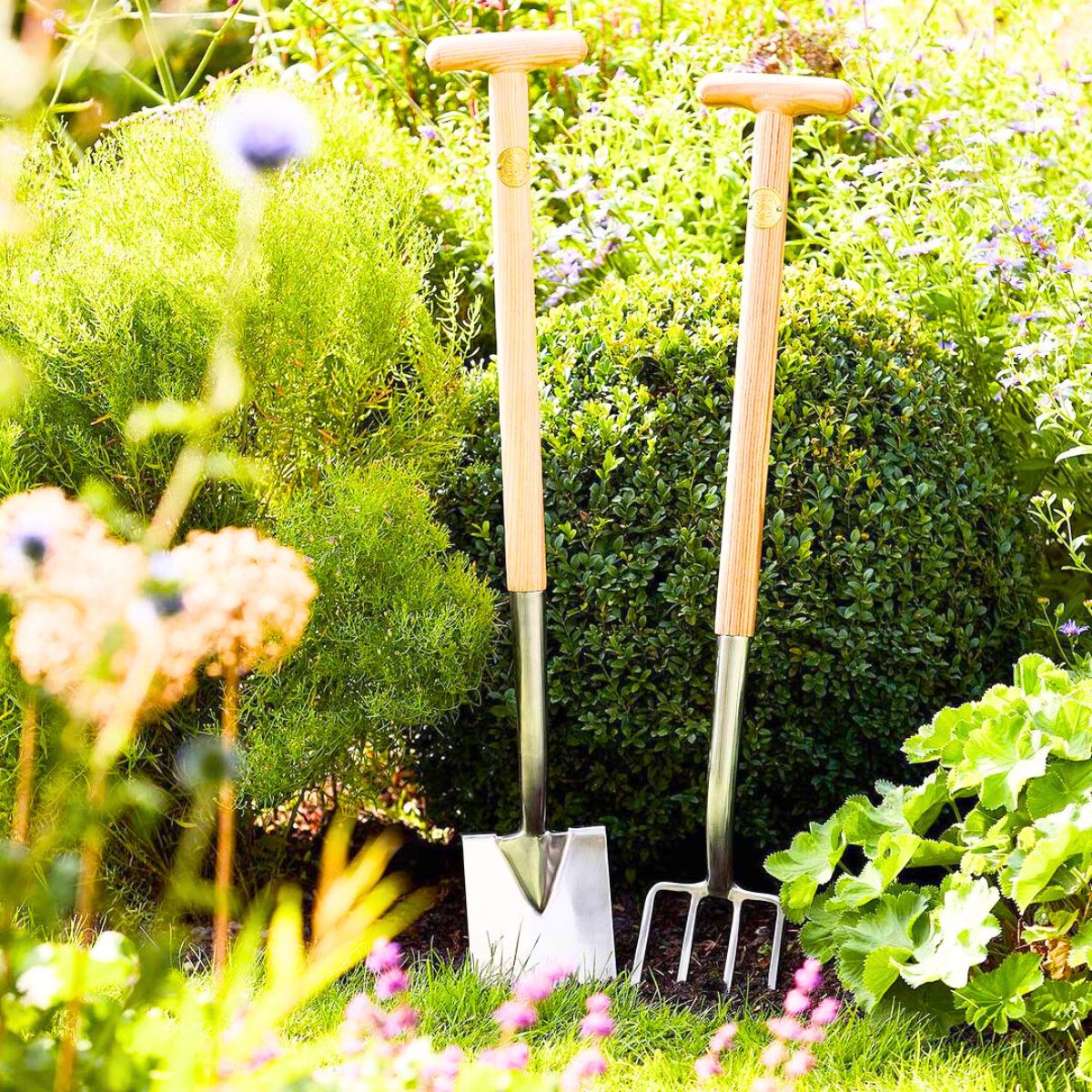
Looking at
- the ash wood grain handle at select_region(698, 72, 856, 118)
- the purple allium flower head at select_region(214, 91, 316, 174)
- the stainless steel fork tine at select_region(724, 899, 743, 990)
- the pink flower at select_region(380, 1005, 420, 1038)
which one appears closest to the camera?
the pink flower at select_region(380, 1005, 420, 1038)

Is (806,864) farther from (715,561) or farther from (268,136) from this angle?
(268,136)

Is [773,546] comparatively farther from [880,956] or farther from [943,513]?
[880,956]

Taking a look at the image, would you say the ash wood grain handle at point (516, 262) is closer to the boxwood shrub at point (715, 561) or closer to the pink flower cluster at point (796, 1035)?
the boxwood shrub at point (715, 561)

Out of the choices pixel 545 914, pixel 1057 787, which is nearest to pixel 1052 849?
pixel 1057 787

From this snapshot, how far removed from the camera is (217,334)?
7.52ft

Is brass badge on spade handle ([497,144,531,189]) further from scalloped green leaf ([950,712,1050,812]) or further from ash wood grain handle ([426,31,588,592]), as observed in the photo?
scalloped green leaf ([950,712,1050,812])

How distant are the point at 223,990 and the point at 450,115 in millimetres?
2983

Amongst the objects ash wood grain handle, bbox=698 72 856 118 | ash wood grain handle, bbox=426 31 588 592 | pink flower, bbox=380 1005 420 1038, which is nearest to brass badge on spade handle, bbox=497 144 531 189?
ash wood grain handle, bbox=426 31 588 592

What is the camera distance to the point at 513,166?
221 cm

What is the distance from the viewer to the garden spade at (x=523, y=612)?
2.22 meters

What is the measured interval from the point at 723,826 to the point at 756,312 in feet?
2.96

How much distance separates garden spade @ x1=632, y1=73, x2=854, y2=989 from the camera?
2.16m

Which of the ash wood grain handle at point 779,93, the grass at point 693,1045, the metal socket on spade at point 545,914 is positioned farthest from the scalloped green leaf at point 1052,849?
the ash wood grain handle at point 779,93

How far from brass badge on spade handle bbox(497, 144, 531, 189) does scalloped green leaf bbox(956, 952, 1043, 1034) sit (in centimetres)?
144
